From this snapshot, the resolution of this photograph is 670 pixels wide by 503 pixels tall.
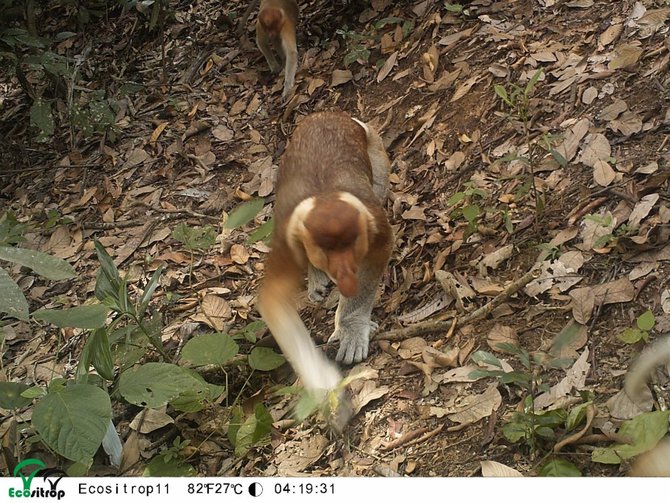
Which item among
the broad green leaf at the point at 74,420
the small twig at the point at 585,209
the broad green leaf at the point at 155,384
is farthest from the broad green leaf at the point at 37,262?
the small twig at the point at 585,209

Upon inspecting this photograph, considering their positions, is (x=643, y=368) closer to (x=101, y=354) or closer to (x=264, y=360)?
(x=264, y=360)

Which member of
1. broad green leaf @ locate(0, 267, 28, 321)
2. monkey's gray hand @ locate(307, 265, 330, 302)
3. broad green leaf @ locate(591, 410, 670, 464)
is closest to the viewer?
broad green leaf @ locate(591, 410, 670, 464)

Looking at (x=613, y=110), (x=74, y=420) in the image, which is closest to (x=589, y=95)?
(x=613, y=110)

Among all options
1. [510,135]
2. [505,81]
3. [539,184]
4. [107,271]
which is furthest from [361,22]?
[107,271]

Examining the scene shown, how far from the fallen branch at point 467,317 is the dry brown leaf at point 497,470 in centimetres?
116

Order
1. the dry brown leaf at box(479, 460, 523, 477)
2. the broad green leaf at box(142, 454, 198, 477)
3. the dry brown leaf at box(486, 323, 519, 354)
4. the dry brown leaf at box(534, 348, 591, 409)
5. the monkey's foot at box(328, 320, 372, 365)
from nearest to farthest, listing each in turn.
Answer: the dry brown leaf at box(479, 460, 523, 477), the dry brown leaf at box(534, 348, 591, 409), the broad green leaf at box(142, 454, 198, 477), the dry brown leaf at box(486, 323, 519, 354), the monkey's foot at box(328, 320, 372, 365)

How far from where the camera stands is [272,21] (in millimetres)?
7969

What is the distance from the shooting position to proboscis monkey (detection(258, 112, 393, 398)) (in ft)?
12.6

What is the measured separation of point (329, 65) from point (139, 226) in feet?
9.40

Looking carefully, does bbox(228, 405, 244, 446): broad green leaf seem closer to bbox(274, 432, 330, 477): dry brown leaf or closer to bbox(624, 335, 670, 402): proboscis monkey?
bbox(274, 432, 330, 477): dry brown leaf

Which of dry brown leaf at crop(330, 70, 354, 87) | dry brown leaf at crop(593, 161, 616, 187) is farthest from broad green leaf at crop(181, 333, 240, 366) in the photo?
dry brown leaf at crop(330, 70, 354, 87)

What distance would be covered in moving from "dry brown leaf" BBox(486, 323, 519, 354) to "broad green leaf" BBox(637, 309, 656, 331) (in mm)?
627

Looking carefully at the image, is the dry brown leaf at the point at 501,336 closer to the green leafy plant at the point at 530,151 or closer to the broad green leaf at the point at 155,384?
the green leafy plant at the point at 530,151

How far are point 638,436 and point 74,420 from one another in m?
2.26
